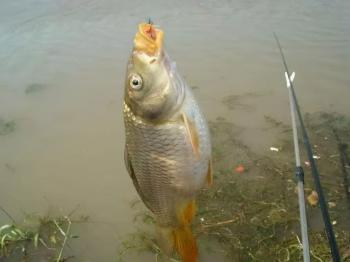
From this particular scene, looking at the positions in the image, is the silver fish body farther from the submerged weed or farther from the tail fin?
the submerged weed

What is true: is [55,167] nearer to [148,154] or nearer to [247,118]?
[247,118]

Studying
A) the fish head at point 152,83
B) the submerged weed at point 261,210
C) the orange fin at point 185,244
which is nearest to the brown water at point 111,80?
the submerged weed at point 261,210

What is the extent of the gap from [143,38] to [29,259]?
288 cm

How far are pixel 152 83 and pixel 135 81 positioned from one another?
0.07 metres

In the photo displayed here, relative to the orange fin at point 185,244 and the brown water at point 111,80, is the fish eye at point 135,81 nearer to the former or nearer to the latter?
the orange fin at point 185,244

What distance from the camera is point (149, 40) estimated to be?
1.51 meters

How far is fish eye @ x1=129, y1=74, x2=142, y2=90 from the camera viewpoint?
1583 mm

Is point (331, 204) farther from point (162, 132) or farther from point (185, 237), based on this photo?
point (162, 132)

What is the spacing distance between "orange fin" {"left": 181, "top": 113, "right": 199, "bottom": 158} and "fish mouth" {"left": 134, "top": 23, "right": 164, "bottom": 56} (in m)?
0.29

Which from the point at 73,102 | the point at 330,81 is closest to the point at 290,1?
the point at 330,81

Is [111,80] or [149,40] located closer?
[149,40]

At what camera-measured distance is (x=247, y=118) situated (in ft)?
17.7

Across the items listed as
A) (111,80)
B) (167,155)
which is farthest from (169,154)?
(111,80)

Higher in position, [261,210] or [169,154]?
[169,154]
